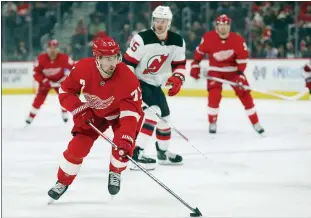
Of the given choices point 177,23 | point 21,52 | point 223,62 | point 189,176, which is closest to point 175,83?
point 189,176

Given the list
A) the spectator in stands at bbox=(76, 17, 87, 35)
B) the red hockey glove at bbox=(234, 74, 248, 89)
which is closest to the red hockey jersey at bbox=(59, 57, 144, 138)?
the red hockey glove at bbox=(234, 74, 248, 89)

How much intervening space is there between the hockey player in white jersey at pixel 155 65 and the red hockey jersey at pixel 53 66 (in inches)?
131

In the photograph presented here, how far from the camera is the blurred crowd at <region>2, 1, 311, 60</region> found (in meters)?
10.9

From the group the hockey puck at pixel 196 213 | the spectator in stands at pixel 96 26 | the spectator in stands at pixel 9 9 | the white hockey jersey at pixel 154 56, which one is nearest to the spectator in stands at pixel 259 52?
the spectator in stands at pixel 96 26

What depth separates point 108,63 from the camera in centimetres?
344

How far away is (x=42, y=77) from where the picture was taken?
7.92m

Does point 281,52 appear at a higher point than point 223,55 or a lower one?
lower

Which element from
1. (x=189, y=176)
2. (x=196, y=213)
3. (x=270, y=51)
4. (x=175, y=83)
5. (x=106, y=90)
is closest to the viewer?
(x=196, y=213)

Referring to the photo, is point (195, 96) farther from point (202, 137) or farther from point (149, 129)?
point (149, 129)

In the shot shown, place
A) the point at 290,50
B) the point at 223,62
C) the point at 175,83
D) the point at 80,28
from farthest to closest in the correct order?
the point at 80,28 → the point at 290,50 → the point at 223,62 → the point at 175,83

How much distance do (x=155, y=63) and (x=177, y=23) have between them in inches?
277

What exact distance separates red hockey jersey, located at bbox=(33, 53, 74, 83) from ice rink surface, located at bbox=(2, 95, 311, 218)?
582mm

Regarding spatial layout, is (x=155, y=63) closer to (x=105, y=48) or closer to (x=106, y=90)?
(x=106, y=90)

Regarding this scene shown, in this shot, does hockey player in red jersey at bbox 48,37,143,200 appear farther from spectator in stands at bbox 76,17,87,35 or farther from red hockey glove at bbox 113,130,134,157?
spectator in stands at bbox 76,17,87,35
